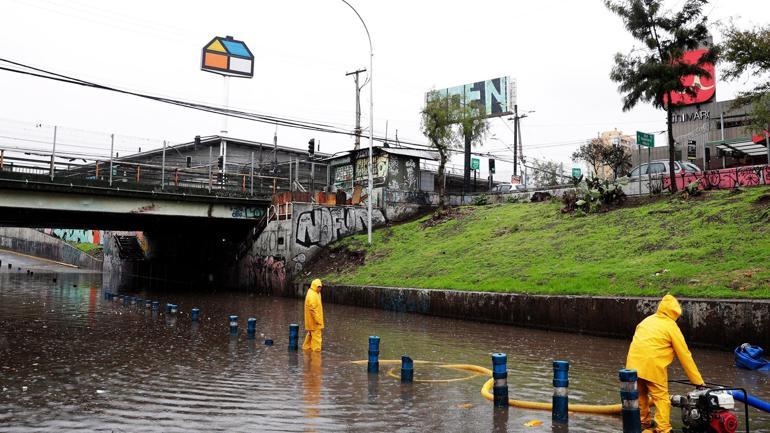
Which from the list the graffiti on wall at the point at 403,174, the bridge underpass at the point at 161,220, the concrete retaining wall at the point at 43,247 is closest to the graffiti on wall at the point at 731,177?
the graffiti on wall at the point at 403,174

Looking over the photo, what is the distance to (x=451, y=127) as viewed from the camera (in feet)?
117

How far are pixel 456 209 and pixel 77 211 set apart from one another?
1924 cm

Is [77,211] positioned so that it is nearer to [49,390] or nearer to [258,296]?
[258,296]

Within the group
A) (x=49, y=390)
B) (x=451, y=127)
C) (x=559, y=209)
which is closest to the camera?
(x=49, y=390)

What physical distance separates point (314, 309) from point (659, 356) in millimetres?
7271

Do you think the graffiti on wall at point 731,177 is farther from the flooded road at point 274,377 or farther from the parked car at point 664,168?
the flooded road at point 274,377

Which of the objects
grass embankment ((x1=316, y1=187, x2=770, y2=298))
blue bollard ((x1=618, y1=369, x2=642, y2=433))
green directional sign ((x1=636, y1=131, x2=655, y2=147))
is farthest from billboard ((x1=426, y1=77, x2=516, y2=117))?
blue bollard ((x1=618, y1=369, x2=642, y2=433))

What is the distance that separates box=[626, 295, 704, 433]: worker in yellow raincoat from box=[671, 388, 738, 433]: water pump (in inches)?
6.5

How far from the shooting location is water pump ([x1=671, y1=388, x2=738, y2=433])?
581 centimetres

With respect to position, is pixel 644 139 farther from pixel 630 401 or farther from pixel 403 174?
pixel 630 401

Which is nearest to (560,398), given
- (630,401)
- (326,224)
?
(630,401)

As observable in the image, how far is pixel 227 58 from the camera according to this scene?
5341 cm

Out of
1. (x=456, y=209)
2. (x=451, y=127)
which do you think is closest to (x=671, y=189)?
(x=456, y=209)

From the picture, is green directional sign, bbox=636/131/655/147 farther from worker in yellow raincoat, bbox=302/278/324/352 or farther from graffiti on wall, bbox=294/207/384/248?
worker in yellow raincoat, bbox=302/278/324/352
